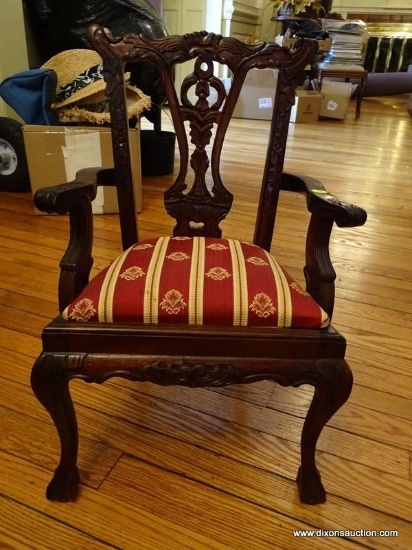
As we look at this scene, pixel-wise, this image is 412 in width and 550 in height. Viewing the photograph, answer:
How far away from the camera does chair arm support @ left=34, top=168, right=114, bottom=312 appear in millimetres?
843

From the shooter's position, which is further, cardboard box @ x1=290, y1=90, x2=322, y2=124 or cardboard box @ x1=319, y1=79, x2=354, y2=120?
cardboard box @ x1=319, y1=79, x2=354, y2=120

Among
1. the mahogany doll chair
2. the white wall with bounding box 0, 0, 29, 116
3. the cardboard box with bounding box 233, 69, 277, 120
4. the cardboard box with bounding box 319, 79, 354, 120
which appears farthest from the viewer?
the cardboard box with bounding box 319, 79, 354, 120

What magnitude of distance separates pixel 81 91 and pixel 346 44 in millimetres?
4430

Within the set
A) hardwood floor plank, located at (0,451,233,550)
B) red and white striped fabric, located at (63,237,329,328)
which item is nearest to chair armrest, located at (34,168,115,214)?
red and white striped fabric, located at (63,237,329,328)

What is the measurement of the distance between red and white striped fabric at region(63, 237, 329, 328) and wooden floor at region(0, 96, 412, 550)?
40cm

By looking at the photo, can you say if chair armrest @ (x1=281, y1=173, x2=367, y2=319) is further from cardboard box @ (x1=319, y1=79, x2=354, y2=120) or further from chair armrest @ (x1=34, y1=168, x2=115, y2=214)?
cardboard box @ (x1=319, y1=79, x2=354, y2=120)

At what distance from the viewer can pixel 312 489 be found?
915mm

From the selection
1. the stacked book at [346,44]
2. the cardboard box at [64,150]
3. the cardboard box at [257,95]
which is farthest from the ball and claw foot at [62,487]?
the stacked book at [346,44]

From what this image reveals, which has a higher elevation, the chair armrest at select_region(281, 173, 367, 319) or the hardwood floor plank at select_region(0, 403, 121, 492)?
the chair armrest at select_region(281, 173, 367, 319)

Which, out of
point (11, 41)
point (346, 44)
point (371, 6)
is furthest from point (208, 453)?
point (371, 6)

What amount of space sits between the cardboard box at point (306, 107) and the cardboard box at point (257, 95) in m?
0.27

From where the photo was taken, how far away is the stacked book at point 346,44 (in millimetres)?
5367

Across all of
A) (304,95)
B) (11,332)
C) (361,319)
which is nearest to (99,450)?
(11,332)

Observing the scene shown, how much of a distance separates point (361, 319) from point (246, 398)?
56cm
